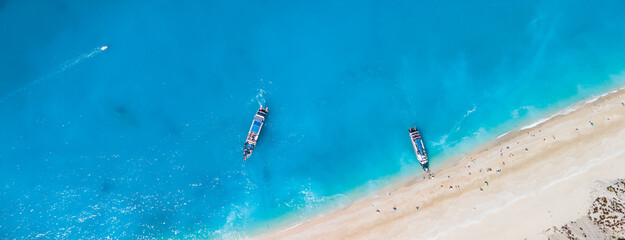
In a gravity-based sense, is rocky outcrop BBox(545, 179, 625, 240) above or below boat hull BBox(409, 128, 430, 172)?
below

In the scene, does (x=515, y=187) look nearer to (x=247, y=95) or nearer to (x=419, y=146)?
(x=419, y=146)

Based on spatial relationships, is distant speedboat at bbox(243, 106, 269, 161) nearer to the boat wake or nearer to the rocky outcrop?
the boat wake

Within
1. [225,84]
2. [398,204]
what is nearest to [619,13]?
[398,204]

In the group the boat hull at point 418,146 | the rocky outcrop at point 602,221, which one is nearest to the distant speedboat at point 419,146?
the boat hull at point 418,146

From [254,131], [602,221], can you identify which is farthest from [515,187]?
[254,131]

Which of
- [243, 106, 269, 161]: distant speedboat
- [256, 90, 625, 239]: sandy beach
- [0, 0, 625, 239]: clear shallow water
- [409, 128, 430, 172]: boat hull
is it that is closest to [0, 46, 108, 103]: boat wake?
[0, 0, 625, 239]: clear shallow water

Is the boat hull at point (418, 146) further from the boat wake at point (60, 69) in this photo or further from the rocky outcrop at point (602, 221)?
the boat wake at point (60, 69)
